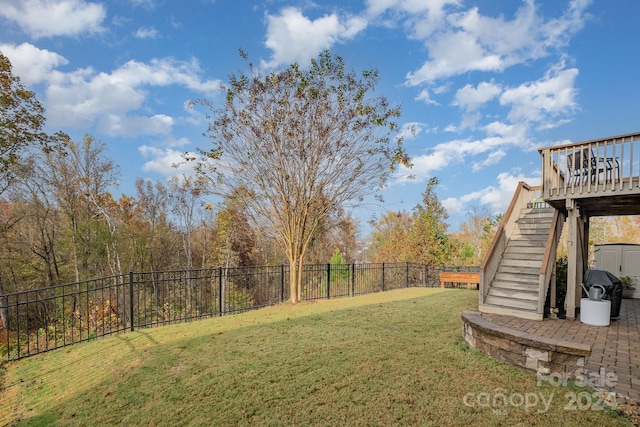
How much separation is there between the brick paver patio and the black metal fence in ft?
20.2

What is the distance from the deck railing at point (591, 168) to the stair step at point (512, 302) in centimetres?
209

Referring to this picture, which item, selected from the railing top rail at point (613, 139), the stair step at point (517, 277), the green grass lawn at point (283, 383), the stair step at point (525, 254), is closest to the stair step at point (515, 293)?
the stair step at point (517, 277)

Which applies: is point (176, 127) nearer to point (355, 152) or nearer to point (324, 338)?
point (355, 152)

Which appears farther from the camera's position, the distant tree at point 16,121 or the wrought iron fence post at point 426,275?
the wrought iron fence post at point 426,275

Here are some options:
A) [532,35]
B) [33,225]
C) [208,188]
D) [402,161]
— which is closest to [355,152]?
[402,161]

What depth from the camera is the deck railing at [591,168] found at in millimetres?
5539

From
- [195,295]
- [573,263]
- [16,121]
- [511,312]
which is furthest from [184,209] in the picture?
[573,263]

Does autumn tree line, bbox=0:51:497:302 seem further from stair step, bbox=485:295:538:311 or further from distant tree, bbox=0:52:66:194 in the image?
stair step, bbox=485:295:538:311

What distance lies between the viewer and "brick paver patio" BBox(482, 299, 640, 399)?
323 centimetres

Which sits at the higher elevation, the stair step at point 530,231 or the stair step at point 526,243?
the stair step at point 530,231

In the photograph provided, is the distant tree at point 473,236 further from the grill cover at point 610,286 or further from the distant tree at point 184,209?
the distant tree at point 184,209

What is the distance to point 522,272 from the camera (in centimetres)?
664

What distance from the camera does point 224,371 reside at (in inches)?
147

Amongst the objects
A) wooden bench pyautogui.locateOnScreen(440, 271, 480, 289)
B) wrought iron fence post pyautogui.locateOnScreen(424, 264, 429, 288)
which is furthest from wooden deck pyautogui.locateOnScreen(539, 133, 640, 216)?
wrought iron fence post pyautogui.locateOnScreen(424, 264, 429, 288)
